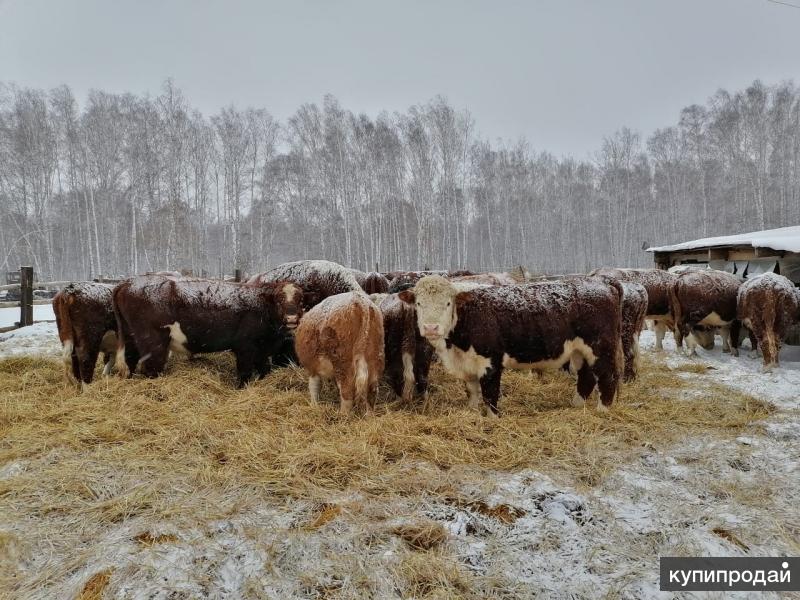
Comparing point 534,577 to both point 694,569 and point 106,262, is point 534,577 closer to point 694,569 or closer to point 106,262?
point 694,569

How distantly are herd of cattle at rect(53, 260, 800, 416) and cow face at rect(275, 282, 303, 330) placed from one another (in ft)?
0.06

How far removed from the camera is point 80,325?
5.71 m

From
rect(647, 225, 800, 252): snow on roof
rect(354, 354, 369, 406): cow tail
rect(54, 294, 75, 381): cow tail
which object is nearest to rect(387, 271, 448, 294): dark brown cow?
rect(354, 354, 369, 406): cow tail

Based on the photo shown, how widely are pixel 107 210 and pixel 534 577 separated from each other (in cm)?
→ 3213

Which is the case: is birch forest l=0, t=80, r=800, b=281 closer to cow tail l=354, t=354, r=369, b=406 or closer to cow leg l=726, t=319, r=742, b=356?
cow leg l=726, t=319, r=742, b=356

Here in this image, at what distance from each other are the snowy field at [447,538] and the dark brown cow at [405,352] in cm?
A: 195

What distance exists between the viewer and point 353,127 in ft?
90.7

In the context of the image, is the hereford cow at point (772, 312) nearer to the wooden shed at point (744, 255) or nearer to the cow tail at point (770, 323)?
the cow tail at point (770, 323)

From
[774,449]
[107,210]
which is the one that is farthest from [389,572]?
[107,210]

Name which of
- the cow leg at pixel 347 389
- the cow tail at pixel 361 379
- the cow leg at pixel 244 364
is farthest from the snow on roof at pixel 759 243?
the cow leg at pixel 244 364

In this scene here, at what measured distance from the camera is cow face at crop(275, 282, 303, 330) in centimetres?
570

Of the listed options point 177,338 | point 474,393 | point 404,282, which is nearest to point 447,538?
point 474,393

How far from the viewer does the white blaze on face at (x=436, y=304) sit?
4.47 metres

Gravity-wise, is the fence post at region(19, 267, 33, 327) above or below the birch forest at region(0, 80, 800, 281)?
below
